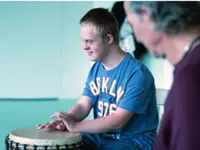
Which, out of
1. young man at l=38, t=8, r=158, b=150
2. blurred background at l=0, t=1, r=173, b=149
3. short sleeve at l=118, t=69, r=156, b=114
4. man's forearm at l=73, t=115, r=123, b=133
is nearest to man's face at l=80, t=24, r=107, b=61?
young man at l=38, t=8, r=158, b=150

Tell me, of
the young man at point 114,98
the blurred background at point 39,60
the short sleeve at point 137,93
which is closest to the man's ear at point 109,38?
the young man at point 114,98

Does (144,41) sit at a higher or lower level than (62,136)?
higher

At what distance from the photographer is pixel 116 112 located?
5.26 ft

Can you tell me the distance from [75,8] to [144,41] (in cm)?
231

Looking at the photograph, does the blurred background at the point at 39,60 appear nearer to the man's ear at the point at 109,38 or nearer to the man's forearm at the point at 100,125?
the man's ear at the point at 109,38

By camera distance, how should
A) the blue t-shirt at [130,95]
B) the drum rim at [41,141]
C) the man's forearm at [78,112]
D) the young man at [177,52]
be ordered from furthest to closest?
the man's forearm at [78,112] < the blue t-shirt at [130,95] < the drum rim at [41,141] < the young man at [177,52]

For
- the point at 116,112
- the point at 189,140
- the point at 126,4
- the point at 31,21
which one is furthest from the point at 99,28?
the point at 31,21

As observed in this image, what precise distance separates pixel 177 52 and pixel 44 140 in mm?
732

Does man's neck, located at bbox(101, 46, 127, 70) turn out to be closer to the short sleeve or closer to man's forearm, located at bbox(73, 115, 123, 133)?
the short sleeve

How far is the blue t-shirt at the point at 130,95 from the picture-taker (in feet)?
5.30

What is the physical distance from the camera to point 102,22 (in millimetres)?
1709

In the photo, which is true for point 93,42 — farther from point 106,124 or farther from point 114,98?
point 106,124

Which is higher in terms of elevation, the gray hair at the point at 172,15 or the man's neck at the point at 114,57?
the gray hair at the point at 172,15

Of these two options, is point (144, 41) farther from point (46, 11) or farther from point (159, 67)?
point (46, 11)
